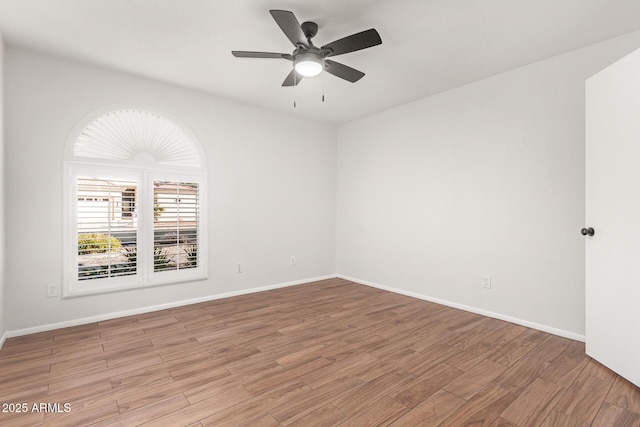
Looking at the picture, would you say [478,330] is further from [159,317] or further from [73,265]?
[73,265]

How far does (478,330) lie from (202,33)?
363 centimetres

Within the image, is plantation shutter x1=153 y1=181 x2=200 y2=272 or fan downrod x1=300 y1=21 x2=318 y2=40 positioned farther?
plantation shutter x1=153 y1=181 x2=200 y2=272

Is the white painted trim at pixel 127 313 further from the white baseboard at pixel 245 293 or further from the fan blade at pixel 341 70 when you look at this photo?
the fan blade at pixel 341 70

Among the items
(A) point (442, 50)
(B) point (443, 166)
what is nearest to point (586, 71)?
(A) point (442, 50)

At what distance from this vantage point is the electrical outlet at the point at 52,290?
3.02 meters

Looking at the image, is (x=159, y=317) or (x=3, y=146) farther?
(x=159, y=317)

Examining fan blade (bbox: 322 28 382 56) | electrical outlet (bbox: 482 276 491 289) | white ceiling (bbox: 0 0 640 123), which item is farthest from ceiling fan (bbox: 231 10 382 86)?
electrical outlet (bbox: 482 276 491 289)

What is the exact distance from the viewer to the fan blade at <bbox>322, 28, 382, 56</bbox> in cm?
217

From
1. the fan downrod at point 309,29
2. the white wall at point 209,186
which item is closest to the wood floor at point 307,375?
the white wall at point 209,186

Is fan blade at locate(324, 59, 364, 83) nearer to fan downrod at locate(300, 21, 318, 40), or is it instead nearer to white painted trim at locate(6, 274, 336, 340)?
fan downrod at locate(300, 21, 318, 40)

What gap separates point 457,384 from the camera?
209 centimetres

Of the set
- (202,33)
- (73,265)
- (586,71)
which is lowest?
(73,265)

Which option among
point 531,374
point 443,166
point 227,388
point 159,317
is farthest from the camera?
point 443,166

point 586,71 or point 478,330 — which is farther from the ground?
point 586,71
